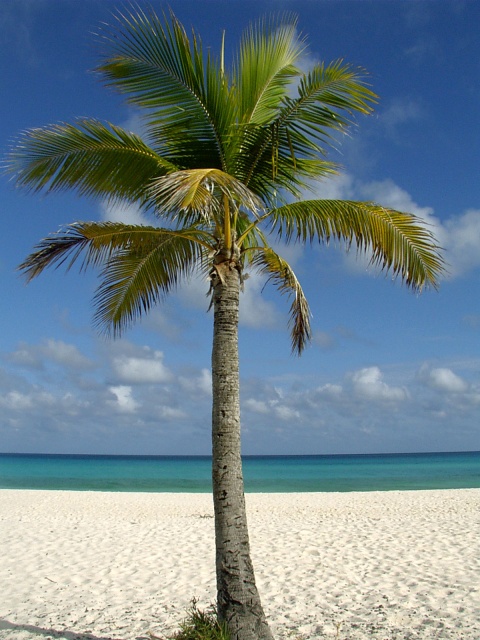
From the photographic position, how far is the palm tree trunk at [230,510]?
184 inches

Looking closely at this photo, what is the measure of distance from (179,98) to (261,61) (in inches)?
35.2

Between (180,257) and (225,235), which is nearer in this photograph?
(225,235)

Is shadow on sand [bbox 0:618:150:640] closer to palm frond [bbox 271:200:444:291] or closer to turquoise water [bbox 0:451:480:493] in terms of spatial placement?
palm frond [bbox 271:200:444:291]

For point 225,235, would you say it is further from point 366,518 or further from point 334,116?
point 366,518

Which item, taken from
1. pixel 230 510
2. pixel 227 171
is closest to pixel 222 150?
pixel 227 171

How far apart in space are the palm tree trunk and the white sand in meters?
1.07

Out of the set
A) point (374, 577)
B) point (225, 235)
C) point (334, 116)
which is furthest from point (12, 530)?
point (334, 116)

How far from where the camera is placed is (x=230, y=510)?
4.75 metres

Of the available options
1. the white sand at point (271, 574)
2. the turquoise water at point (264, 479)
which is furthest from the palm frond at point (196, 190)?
the turquoise water at point (264, 479)

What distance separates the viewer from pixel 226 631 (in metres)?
4.62

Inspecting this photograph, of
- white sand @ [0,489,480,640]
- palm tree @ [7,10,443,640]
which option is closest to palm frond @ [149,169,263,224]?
palm tree @ [7,10,443,640]

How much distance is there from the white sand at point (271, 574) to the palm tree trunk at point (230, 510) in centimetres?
107

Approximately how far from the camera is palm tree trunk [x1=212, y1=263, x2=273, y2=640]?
468 cm

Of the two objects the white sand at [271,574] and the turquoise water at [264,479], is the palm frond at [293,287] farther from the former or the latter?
the turquoise water at [264,479]
